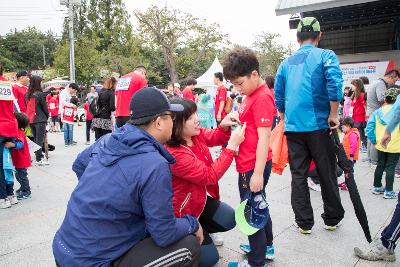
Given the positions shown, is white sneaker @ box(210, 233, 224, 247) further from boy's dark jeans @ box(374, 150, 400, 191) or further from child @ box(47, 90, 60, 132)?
child @ box(47, 90, 60, 132)

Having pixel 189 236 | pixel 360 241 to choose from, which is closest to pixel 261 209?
pixel 189 236

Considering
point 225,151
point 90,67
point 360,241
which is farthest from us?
point 90,67

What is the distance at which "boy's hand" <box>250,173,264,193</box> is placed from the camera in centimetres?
222

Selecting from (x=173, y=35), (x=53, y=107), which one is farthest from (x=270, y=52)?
(x=53, y=107)

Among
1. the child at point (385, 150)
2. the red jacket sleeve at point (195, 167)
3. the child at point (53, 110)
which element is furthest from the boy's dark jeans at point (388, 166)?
the child at point (53, 110)

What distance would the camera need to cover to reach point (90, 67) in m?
24.1

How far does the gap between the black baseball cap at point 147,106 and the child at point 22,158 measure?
3113 millimetres

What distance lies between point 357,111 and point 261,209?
5.81 meters

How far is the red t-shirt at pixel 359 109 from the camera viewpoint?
23.3 ft

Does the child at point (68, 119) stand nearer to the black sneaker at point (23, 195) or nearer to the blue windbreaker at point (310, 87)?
the black sneaker at point (23, 195)

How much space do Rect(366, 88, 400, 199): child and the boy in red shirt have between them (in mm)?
2504

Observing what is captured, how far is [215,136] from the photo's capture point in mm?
2641

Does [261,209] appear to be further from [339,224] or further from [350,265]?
[339,224]

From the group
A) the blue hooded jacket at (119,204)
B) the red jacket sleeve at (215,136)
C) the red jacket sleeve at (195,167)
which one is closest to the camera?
the blue hooded jacket at (119,204)
